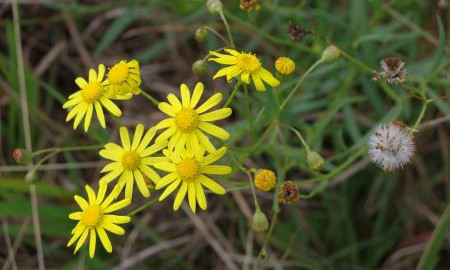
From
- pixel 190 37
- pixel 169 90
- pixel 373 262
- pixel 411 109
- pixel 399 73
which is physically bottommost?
pixel 373 262

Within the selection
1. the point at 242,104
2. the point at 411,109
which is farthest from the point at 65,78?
the point at 411,109

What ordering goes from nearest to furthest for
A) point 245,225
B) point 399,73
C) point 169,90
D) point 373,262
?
1. point 399,73
2. point 373,262
3. point 245,225
4. point 169,90

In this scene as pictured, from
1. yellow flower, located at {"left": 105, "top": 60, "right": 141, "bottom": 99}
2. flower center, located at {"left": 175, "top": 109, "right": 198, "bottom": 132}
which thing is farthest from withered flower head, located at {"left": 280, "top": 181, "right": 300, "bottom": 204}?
yellow flower, located at {"left": 105, "top": 60, "right": 141, "bottom": 99}

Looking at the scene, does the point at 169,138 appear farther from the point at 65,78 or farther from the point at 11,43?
the point at 65,78

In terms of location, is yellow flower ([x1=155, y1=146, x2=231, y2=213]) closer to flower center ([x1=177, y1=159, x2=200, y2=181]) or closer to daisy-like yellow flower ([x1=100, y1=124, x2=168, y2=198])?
flower center ([x1=177, y1=159, x2=200, y2=181])

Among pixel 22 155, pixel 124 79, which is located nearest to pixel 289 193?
pixel 124 79

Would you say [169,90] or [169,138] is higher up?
[169,90]

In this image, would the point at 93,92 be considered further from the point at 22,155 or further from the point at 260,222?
the point at 260,222
